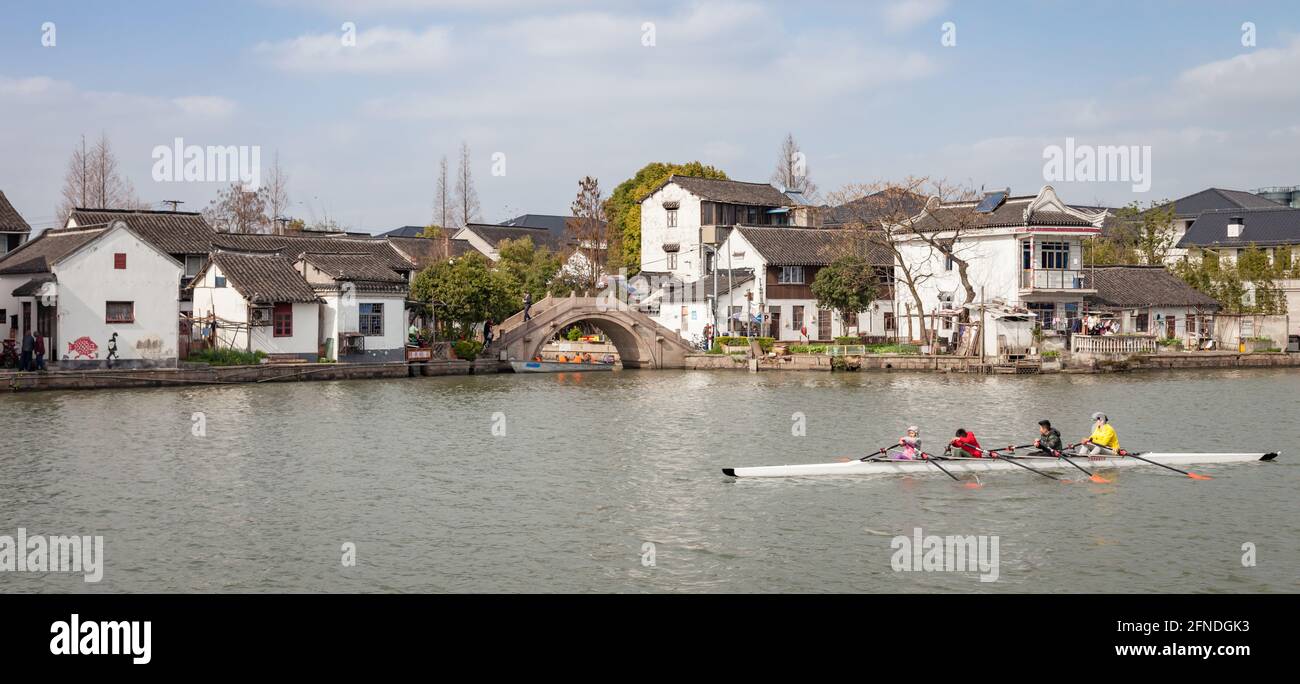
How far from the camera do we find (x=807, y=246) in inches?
2721

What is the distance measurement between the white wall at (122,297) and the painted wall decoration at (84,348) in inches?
5.0

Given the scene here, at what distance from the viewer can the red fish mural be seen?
4497 centimetres

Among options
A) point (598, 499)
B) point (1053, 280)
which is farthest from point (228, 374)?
point (1053, 280)

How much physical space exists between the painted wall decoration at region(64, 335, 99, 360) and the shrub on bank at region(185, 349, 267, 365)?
159 inches

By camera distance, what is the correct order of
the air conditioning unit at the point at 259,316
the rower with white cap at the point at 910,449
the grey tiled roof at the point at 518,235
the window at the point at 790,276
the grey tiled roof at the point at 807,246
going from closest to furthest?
the rower with white cap at the point at 910,449, the air conditioning unit at the point at 259,316, the grey tiled roof at the point at 807,246, the window at the point at 790,276, the grey tiled roof at the point at 518,235

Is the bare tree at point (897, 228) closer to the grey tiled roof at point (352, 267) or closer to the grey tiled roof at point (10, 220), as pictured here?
the grey tiled roof at point (352, 267)

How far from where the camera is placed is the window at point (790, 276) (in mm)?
67438

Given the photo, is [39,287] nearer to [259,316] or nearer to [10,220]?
[259,316]

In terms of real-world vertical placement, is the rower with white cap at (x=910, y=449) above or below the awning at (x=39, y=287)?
below

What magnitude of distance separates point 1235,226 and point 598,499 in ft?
249

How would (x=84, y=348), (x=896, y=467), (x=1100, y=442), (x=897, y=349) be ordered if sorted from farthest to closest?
(x=897, y=349) < (x=84, y=348) < (x=1100, y=442) < (x=896, y=467)

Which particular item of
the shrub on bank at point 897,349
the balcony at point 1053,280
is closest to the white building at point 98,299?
the shrub on bank at point 897,349

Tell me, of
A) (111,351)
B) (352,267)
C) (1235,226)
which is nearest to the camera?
(111,351)
